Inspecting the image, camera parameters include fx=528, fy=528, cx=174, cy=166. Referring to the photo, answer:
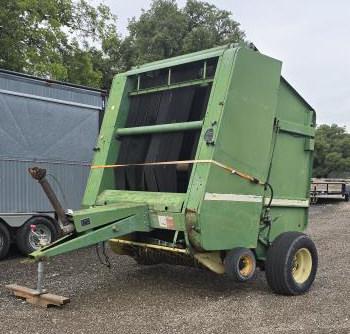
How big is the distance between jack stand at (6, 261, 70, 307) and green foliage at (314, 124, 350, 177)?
3758cm

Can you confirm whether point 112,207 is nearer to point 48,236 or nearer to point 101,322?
point 101,322

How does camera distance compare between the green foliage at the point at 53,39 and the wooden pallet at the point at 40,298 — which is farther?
the green foliage at the point at 53,39

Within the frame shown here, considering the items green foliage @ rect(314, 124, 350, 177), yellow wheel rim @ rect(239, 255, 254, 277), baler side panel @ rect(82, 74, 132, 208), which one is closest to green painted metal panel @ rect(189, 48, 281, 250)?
yellow wheel rim @ rect(239, 255, 254, 277)

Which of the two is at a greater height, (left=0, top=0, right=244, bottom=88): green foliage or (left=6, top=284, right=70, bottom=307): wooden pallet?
(left=0, top=0, right=244, bottom=88): green foliage

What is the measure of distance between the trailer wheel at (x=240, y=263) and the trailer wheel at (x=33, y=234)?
15.1 ft

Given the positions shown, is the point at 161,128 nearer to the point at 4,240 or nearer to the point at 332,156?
the point at 4,240

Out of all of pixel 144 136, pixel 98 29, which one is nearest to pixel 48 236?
pixel 144 136

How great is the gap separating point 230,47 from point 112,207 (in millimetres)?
2235

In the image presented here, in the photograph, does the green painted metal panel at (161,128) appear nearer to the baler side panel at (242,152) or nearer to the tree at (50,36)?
the baler side panel at (242,152)

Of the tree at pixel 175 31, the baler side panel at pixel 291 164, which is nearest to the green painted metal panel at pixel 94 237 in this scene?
the baler side panel at pixel 291 164

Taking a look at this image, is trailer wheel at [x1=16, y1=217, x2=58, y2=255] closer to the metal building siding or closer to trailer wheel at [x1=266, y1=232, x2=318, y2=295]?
the metal building siding

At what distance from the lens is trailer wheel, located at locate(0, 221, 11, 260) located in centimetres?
881

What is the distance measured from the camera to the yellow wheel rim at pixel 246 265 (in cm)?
582

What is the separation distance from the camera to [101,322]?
5004 millimetres
